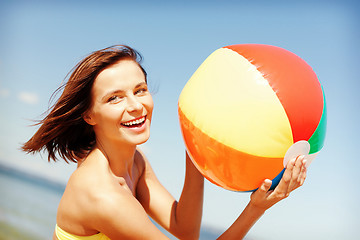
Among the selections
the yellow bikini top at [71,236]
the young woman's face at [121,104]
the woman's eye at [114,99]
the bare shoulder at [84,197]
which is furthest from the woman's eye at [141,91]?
the yellow bikini top at [71,236]

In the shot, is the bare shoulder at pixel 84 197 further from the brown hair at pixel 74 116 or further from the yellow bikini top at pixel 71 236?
the brown hair at pixel 74 116

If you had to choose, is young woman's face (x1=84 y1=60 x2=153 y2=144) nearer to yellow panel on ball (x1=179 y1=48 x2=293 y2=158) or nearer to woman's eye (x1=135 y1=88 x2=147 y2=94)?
woman's eye (x1=135 y1=88 x2=147 y2=94)

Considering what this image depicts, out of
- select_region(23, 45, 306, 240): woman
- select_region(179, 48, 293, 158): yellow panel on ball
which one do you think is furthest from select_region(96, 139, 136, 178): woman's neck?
select_region(179, 48, 293, 158): yellow panel on ball

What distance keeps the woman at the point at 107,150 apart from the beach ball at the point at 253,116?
113mm

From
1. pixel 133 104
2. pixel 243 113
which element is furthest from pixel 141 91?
pixel 243 113

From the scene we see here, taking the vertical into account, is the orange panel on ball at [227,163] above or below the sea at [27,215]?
above

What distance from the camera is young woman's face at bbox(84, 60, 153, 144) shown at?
2066 mm

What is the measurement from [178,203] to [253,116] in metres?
→ 1.12

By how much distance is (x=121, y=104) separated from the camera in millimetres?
2072

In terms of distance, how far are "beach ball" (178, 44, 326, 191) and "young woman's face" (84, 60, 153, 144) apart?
0.89ft

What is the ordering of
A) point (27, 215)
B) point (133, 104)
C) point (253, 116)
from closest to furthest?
point (253, 116), point (133, 104), point (27, 215)

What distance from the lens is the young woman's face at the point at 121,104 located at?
2066mm

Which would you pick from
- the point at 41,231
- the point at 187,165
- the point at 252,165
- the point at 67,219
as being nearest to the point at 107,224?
the point at 67,219

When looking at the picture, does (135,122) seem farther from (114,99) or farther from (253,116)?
(253,116)
